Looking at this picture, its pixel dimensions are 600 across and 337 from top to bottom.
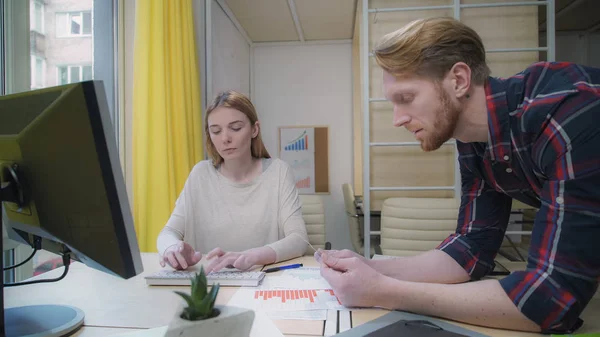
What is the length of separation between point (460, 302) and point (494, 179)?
17.6 inches

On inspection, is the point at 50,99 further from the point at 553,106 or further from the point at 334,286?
the point at 553,106

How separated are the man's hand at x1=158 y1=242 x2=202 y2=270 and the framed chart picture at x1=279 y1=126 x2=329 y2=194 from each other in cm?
337

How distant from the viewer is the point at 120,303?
3.39ft

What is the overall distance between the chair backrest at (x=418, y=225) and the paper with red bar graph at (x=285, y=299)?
1.32m

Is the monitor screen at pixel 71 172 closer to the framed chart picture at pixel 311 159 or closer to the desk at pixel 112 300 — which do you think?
the desk at pixel 112 300

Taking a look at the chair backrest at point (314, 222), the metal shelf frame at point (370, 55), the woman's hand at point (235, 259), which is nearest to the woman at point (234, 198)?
the woman's hand at point (235, 259)

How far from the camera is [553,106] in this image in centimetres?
87

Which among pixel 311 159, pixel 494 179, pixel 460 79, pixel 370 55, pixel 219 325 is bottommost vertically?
pixel 219 325

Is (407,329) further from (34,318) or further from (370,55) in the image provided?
(370,55)

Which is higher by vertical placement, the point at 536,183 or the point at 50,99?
the point at 50,99

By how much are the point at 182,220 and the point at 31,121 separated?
1.09 m

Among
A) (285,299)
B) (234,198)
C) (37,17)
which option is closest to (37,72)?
(37,17)

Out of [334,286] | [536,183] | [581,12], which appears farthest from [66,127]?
[581,12]

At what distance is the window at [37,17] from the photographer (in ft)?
6.52
